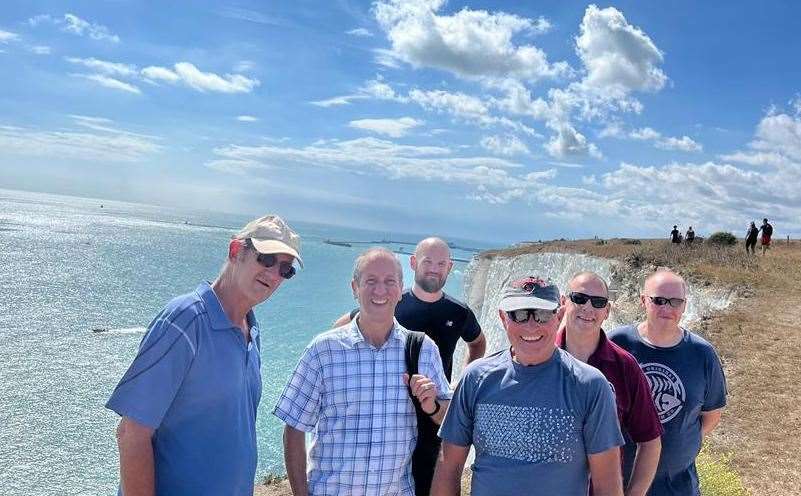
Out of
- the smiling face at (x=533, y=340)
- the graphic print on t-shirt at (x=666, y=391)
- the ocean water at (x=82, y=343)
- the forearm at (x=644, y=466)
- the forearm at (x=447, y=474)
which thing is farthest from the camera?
the ocean water at (x=82, y=343)

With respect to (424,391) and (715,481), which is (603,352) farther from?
(715,481)

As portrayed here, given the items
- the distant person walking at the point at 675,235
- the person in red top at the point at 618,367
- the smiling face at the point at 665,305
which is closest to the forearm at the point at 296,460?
the person in red top at the point at 618,367

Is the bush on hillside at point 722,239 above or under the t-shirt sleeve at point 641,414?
above

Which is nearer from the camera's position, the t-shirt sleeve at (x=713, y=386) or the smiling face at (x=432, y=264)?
the t-shirt sleeve at (x=713, y=386)

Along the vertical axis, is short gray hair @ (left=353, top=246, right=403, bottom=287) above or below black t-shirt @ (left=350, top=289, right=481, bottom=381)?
above

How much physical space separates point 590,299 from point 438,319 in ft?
5.76

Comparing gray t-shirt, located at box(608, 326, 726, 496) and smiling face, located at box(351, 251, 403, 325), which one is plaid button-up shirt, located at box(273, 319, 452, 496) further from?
gray t-shirt, located at box(608, 326, 726, 496)

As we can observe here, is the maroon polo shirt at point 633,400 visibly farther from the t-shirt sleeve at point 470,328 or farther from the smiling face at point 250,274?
the smiling face at point 250,274

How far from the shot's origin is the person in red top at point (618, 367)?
3.65 metres

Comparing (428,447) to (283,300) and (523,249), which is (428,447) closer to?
(523,249)

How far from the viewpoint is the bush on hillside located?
1580 inches

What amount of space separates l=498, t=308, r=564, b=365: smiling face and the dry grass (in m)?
5.03

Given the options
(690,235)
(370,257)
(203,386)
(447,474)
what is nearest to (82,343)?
(690,235)

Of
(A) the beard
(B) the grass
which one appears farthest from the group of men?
(B) the grass
